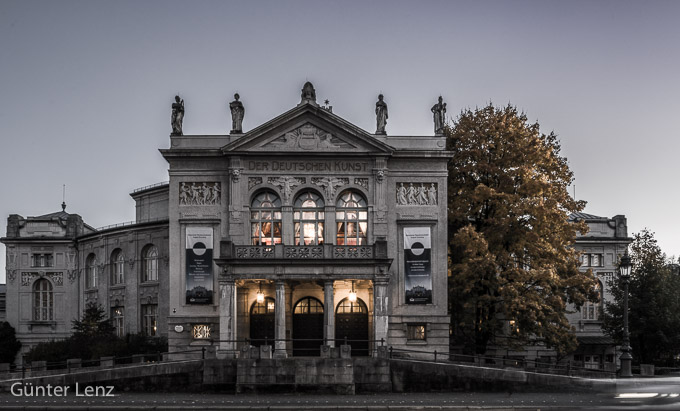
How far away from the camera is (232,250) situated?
133 ft

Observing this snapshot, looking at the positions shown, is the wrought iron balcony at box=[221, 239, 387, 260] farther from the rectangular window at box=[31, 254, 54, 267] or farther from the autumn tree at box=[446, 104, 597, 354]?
the rectangular window at box=[31, 254, 54, 267]

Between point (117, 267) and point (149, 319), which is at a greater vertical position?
point (117, 267)

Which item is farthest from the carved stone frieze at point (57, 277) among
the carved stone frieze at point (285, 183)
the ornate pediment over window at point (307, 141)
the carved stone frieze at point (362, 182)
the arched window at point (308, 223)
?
the carved stone frieze at point (362, 182)

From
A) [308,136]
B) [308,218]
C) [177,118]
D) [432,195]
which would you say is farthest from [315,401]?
[177,118]

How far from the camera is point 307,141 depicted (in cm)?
4328

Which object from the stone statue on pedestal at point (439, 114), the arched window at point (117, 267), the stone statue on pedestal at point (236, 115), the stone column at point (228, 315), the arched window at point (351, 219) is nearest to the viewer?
the stone column at point (228, 315)

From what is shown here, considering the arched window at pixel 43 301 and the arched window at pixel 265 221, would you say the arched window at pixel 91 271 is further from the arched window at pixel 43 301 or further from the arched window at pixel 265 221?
the arched window at pixel 265 221

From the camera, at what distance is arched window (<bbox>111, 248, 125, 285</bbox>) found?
178 ft

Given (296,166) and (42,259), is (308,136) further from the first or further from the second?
(42,259)

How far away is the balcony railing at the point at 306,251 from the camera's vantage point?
133 feet

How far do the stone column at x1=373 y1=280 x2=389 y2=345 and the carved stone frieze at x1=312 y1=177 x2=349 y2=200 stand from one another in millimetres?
6032

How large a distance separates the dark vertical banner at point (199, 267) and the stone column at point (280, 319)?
4.49 metres

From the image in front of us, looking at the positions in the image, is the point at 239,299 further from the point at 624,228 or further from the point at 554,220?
the point at 624,228

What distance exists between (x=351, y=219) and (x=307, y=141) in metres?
5.30
